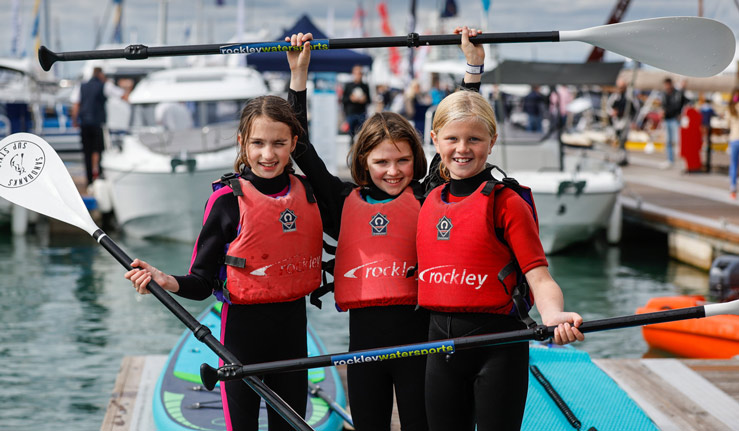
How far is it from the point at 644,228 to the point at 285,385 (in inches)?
368

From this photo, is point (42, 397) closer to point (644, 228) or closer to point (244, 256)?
point (244, 256)

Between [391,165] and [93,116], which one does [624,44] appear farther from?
[93,116]

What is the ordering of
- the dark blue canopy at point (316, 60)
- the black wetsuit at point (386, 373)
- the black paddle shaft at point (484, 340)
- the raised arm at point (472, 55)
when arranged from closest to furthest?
1. the black paddle shaft at point (484, 340)
2. the black wetsuit at point (386, 373)
3. the raised arm at point (472, 55)
4. the dark blue canopy at point (316, 60)

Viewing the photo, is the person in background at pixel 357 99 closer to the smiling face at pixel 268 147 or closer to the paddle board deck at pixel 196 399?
the paddle board deck at pixel 196 399

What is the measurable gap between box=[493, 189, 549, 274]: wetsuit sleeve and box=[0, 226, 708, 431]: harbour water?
3.56m

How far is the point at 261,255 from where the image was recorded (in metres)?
2.54

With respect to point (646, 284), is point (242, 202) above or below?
above

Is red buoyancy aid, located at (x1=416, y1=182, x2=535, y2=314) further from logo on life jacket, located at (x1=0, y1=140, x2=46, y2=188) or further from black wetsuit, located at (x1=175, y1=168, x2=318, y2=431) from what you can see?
logo on life jacket, located at (x1=0, y1=140, x2=46, y2=188)

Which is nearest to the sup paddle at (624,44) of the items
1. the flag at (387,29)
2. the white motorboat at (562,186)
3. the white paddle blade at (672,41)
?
the white paddle blade at (672,41)

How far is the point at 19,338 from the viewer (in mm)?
6863

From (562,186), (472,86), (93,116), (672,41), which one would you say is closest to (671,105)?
(562,186)

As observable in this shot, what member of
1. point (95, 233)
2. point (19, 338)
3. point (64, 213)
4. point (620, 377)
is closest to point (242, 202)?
point (95, 233)

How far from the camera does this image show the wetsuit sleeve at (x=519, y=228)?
2.24 metres

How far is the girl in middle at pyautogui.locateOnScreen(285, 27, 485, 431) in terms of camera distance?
99.3 inches
